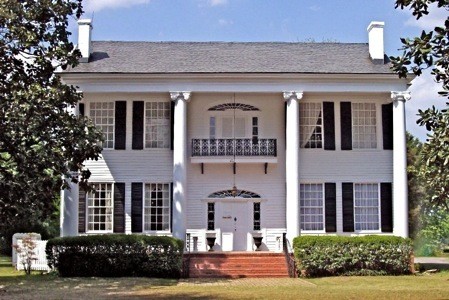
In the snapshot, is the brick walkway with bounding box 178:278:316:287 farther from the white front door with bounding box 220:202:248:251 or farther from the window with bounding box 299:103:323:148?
the window with bounding box 299:103:323:148

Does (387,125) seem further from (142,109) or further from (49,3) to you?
(49,3)

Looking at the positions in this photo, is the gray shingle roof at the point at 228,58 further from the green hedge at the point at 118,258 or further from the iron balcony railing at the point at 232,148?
the green hedge at the point at 118,258

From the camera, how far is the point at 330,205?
27656 millimetres

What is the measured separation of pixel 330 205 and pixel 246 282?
23.7ft

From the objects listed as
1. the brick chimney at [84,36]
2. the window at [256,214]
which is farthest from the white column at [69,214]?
the window at [256,214]

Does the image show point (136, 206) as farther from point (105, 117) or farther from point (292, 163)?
point (292, 163)

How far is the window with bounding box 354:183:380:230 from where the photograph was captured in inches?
1086

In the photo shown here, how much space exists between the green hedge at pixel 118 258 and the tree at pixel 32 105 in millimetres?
6127

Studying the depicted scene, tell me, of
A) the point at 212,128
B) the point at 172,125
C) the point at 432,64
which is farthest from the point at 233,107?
the point at 432,64

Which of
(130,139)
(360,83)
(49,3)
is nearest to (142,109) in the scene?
(130,139)

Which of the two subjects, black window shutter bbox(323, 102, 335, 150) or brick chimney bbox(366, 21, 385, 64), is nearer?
black window shutter bbox(323, 102, 335, 150)

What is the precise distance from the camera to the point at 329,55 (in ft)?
Answer: 96.1

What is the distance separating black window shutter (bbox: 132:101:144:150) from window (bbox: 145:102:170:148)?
24 cm

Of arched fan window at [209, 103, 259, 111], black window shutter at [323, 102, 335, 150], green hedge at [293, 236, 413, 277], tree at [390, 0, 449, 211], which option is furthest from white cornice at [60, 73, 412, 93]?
tree at [390, 0, 449, 211]
